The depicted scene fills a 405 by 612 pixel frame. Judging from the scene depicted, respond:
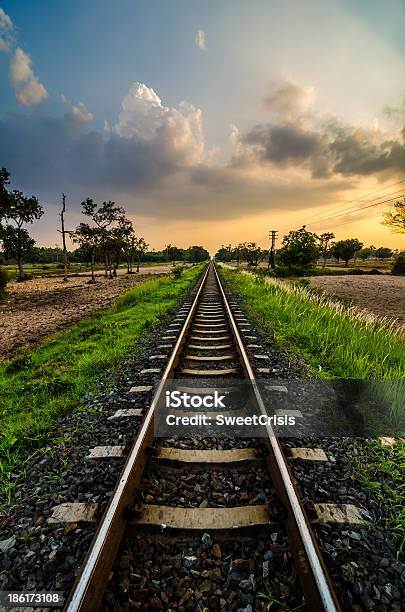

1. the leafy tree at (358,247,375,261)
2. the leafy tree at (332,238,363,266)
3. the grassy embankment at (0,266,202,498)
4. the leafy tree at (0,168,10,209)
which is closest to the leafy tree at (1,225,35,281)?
the leafy tree at (0,168,10,209)

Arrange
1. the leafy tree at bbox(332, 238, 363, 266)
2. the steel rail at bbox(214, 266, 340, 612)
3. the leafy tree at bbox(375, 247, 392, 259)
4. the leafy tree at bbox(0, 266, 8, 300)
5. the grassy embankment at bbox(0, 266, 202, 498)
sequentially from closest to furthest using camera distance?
the steel rail at bbox(214, 266, 340, 612) < the grassy embankment at bbox(0, 266, 202, 498) < the leafy tree at bbox(0, 266, 8, 300) < the leafy tree at bbox(332, 238, 363, 266) < the leafy tree at bbox(375, 247, 392, 259)

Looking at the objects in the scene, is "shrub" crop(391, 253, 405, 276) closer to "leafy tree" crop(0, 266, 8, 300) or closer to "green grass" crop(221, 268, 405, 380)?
"green grass" crop(221, 268, 405, 380)

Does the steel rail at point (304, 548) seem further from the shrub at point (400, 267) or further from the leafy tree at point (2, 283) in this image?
the shrub at point (400, 267)

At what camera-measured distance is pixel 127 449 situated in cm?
270

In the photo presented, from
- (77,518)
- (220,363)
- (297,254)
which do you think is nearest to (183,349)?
(220,363)

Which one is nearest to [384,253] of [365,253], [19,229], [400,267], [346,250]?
[365,253]

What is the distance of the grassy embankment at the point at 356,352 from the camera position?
2396 mm

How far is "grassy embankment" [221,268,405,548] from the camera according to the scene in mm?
2396

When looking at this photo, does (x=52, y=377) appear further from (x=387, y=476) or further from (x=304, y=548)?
(x=387, y=476)

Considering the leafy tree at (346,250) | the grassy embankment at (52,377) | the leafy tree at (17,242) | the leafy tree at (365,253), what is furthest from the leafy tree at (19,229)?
the leafy tree at (365,253)

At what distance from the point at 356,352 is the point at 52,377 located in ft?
18.5

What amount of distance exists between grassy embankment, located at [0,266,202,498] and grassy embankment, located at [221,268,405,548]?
10.3ft

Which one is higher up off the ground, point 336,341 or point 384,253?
point 384,253

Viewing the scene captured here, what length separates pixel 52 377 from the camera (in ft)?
16.6
